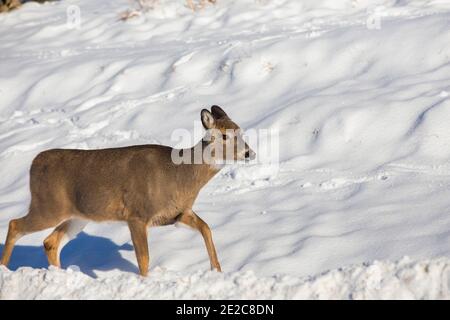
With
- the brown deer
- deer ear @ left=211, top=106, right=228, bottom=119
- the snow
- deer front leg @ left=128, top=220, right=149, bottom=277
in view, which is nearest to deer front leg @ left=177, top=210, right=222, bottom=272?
the brown deer

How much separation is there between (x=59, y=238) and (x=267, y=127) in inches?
151

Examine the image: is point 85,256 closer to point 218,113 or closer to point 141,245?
point 141,245

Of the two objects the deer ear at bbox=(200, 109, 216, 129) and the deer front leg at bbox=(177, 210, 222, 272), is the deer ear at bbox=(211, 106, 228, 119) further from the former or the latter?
the deer front leg at bbox=(177, 210, 222, 272)

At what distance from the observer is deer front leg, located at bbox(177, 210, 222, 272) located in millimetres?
6562

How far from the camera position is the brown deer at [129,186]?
6609mm

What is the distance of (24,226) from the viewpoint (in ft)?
23.5

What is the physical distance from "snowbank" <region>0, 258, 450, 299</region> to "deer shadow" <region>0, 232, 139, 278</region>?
1.44 meters

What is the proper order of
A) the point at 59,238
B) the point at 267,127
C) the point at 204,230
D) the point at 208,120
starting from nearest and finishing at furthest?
the point at 208,120 → the point at 204,230 → the point at 59,238 → the point at 267,127

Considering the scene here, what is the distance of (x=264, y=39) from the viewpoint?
1295 cm

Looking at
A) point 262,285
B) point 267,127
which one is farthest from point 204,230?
point 267,127

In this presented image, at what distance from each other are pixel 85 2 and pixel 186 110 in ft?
29.3

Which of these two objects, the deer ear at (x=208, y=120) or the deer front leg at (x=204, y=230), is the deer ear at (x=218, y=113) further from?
the deer front leg at (x=204, y=230)

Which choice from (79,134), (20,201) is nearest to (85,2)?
(79,134)
